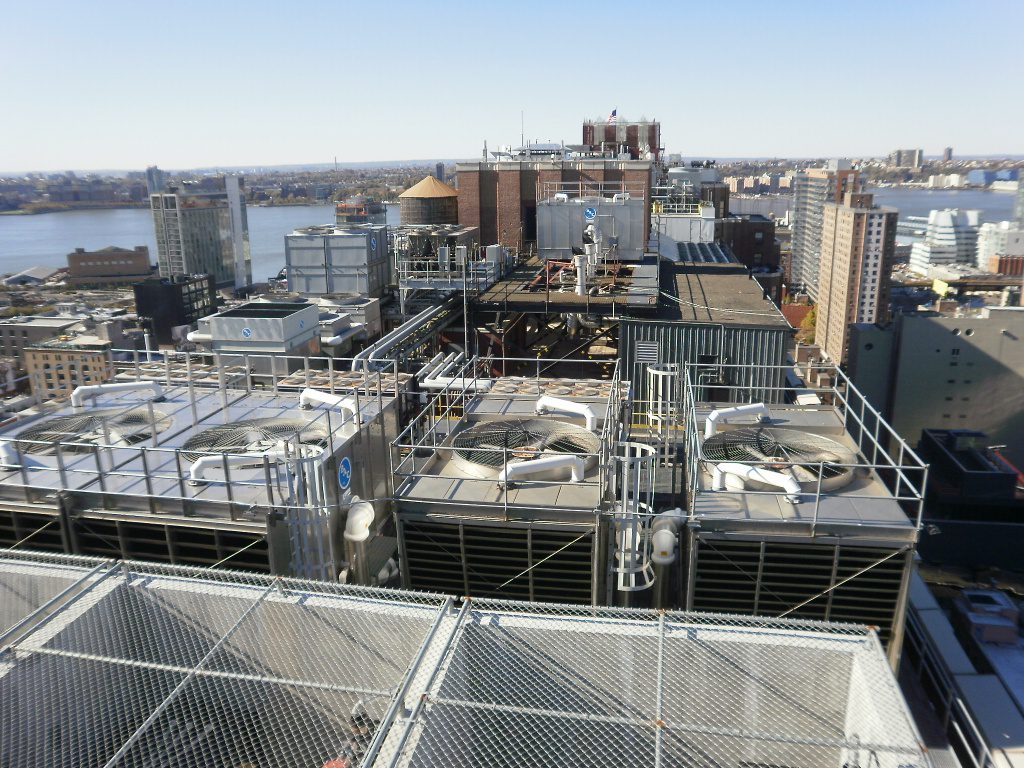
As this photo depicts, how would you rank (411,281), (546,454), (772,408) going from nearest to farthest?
(546,454) < (772,408) < (411,281)

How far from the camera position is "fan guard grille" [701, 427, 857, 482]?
9805mm

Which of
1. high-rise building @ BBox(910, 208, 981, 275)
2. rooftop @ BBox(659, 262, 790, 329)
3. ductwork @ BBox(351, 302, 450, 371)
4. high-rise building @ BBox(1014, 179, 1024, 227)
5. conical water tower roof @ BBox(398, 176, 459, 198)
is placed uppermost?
conical water tower roof @ BBox(398, 176, 459, 198)

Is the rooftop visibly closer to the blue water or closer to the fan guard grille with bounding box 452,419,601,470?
the fan guard grille with bounding box 452,419,601,470

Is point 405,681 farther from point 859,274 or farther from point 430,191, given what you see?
point 859,274

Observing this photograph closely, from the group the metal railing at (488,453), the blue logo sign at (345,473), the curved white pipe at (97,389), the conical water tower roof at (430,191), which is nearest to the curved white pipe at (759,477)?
the metal railing at (488,453)

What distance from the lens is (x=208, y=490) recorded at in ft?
30.1

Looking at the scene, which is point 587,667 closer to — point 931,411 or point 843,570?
point 843,570

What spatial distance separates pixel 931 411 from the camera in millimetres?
55250

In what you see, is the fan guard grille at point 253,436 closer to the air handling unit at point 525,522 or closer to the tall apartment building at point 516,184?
the air handling unit at point 525,522

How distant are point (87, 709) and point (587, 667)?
4.02 meters

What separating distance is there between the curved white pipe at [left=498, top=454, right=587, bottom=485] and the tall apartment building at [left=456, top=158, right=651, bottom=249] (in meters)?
25.7

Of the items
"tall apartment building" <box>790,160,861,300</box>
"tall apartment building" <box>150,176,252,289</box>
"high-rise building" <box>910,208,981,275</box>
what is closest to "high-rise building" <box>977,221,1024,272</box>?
"high-rise building" <box>910,208,981,275</box>

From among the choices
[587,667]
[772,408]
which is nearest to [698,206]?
[772,408]

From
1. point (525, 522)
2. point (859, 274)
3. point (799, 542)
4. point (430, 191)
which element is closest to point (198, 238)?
point (859, 274)
